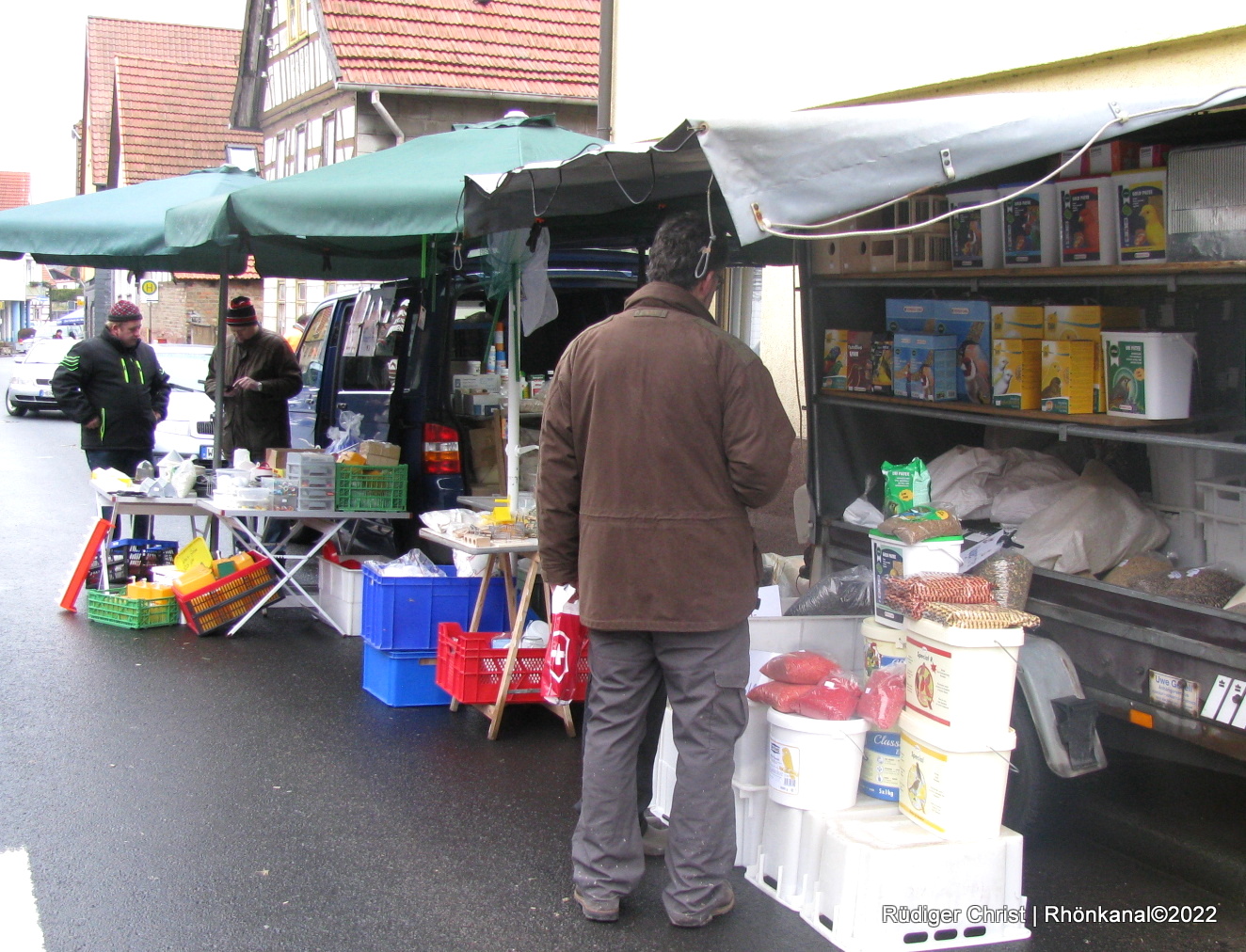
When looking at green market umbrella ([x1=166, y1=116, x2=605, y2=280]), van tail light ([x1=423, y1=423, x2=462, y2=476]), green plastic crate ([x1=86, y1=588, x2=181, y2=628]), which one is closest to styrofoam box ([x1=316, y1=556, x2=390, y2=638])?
van tail light ([x1=423, y1=423, x2=462, y2=476])

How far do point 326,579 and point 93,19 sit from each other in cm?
4034

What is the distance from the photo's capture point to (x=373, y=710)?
6.00 metres

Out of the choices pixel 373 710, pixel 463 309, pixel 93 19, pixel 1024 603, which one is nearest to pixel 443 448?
pixel 463 309

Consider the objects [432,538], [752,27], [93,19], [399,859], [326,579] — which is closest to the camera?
[399,859]

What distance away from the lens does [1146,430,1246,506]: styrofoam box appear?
443cm

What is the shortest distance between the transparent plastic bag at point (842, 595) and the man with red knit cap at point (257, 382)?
536cm

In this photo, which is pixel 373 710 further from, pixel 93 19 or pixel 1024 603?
pixel 93 19

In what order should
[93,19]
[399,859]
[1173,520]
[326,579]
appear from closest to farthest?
[399,859]
[1173,520]
[326,579]
[93,19]

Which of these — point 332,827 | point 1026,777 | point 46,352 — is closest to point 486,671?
point 332,827

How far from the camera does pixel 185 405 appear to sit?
1652cm

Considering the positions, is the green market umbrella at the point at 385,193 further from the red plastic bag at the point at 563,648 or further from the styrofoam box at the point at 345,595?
the styrofoam box at the point at 345,595

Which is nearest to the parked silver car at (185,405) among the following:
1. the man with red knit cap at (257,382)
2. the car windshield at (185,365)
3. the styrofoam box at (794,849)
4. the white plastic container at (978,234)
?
the car windshield at (185,365)

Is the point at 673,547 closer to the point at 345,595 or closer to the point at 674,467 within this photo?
the point at 674,467

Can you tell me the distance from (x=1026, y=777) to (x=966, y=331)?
6.27ft
